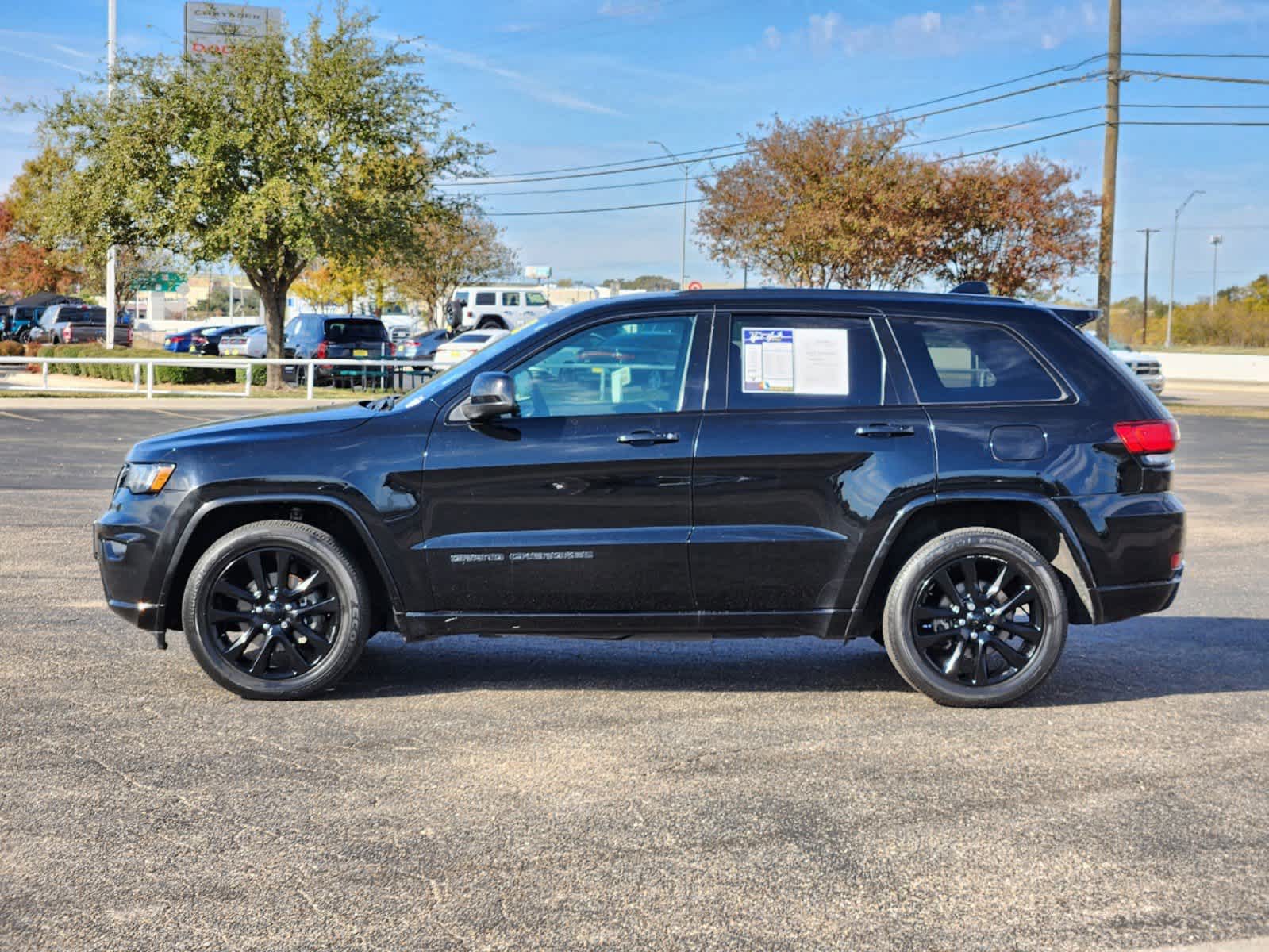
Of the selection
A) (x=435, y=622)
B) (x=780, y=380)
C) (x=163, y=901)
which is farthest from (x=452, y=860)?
(x=780, y=380)

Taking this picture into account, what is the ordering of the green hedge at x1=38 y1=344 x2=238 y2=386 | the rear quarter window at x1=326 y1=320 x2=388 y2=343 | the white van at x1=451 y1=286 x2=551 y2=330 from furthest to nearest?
the white van at x1=451 y1=286 x2=551 y2=330 → the rear quarter window at x1=326 y1=320 x2=388 y2=343 → the green hedge at x1=38 y1=344 x2=238 y2=386

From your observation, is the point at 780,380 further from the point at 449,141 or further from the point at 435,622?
the point at 449,141

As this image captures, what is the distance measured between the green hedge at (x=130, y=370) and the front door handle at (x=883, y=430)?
28.6 metres

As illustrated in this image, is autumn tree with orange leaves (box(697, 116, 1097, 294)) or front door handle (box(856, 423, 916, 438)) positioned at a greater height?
autumn tree with orange leaves (box(697, 116, 1097, 294))

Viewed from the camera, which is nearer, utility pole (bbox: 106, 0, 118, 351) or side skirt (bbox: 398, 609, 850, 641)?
side skirt (bbox: 398, 609, 850, 641)

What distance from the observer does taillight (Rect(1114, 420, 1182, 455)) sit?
20.6ft

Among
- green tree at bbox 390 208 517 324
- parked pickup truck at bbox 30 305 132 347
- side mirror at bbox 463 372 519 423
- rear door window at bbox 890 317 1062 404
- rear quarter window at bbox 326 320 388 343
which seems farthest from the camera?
green tree at bbox 390 208 517 324

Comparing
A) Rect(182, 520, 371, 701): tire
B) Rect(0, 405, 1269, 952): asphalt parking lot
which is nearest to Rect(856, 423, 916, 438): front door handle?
Rect(0, 405, 1269, 952): asphalt parking lot

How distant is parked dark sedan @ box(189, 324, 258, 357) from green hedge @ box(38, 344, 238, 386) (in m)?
14.0

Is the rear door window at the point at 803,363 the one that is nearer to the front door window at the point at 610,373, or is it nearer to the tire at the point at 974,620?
→ the front door window at the point at 610,373

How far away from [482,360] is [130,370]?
31490mm

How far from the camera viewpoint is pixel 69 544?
10398 millimetres

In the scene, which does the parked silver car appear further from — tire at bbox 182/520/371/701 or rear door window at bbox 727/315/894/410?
rear door window at bbox 727/315/894/410

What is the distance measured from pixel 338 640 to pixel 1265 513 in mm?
10174
